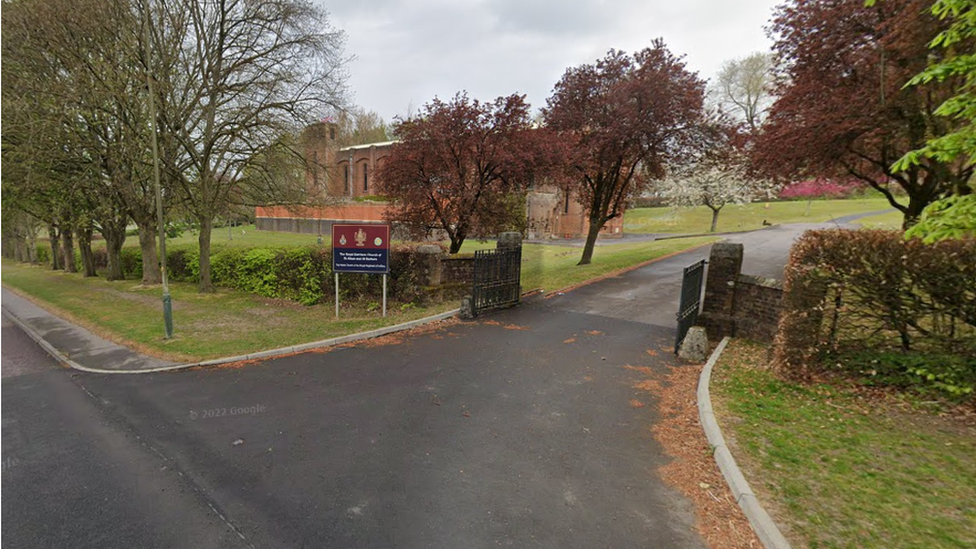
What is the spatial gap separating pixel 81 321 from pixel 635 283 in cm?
1760

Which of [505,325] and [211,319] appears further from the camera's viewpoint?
[211,319]

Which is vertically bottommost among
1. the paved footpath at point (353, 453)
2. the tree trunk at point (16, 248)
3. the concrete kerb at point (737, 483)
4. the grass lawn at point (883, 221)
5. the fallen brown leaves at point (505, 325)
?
the tree trunk at point (16, 248)

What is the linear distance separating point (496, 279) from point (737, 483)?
8114mm

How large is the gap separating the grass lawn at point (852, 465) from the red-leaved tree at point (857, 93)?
7326 millimetres

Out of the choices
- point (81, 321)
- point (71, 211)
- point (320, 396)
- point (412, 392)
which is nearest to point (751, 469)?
point (412, 392)

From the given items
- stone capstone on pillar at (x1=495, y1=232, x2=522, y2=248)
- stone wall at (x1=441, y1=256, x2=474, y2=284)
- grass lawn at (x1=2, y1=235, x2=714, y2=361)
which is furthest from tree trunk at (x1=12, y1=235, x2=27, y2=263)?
stone capstone on pillar at (x1=495, y1=232, x2=522, y2=248)

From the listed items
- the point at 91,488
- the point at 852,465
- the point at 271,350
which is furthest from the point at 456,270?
the point at 852,465

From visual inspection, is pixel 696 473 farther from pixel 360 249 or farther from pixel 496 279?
pixel 360 249

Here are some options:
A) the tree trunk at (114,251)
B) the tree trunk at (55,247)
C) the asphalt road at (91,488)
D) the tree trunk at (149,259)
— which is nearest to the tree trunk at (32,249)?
the tree trunk at (55,247)

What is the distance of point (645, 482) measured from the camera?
4.20 meters

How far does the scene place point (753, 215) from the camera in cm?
4809

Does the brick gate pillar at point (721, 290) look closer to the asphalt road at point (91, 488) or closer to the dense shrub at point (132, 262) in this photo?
the asphalt road at point (91, 488)

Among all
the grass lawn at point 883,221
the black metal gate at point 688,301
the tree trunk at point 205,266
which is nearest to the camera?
the black metal gate at point 688,301

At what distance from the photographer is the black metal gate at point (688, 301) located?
7.96 metres
